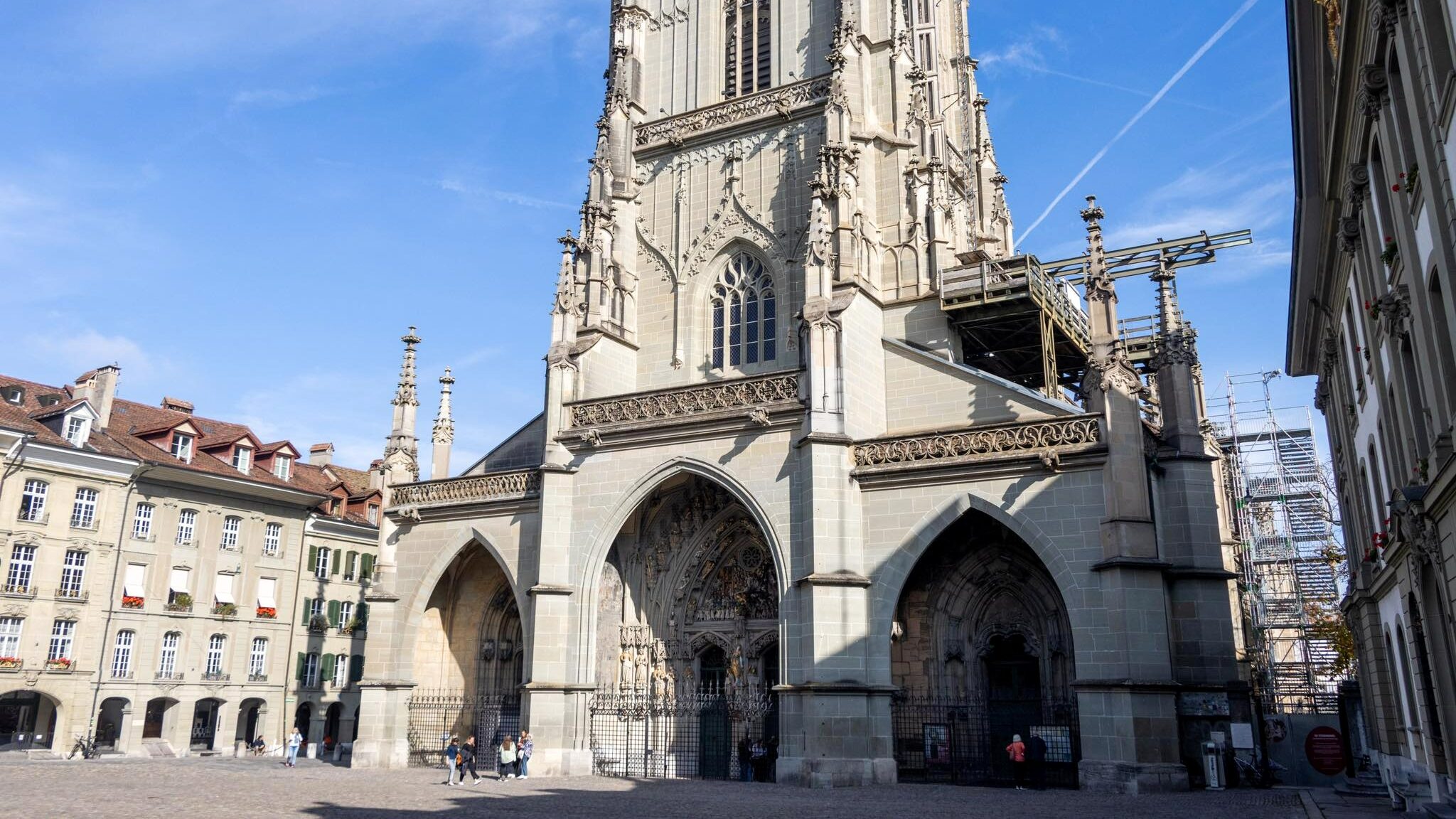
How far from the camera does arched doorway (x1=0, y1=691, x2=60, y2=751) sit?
32938 millimetres

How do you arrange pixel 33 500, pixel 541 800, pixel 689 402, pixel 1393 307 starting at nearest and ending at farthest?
1. pixel 1393 307
2. pixel 541 800
3. pixel 689 402
4. pixel 33 500

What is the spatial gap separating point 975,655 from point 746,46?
18020mm

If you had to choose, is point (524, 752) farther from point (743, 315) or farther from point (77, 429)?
point (77, 429)

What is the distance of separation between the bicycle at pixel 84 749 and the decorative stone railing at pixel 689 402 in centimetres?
1860

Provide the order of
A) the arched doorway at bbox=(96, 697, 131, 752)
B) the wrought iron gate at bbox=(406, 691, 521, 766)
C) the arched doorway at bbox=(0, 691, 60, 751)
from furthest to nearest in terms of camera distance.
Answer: the arched doorway at bbox=(96, 697, 131, 752), the arched doorway at bbox=(0, 691, 60, 751), the wrought iron gate at bbox=(406, 691, 521, 766)

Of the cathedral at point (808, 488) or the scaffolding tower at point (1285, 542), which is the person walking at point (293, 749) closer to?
the cathedral at point (808, 488)

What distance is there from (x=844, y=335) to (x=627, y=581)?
7978mm

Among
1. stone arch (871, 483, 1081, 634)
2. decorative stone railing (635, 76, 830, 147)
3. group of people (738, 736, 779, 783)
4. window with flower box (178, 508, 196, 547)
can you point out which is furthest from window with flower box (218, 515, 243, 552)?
stone arch (871, 483, 1081, 634)

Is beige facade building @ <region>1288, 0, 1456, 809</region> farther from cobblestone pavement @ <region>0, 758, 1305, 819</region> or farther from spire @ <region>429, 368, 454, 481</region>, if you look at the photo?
spire @ <region>429, 368, 454, 481</region>

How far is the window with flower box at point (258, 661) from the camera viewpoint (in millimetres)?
37969

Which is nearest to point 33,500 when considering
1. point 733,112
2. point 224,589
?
point 224,589

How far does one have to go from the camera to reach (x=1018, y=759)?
20.8 m

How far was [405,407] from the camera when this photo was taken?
2992 cm

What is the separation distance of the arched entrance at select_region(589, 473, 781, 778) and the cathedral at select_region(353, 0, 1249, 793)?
0.07 metres
